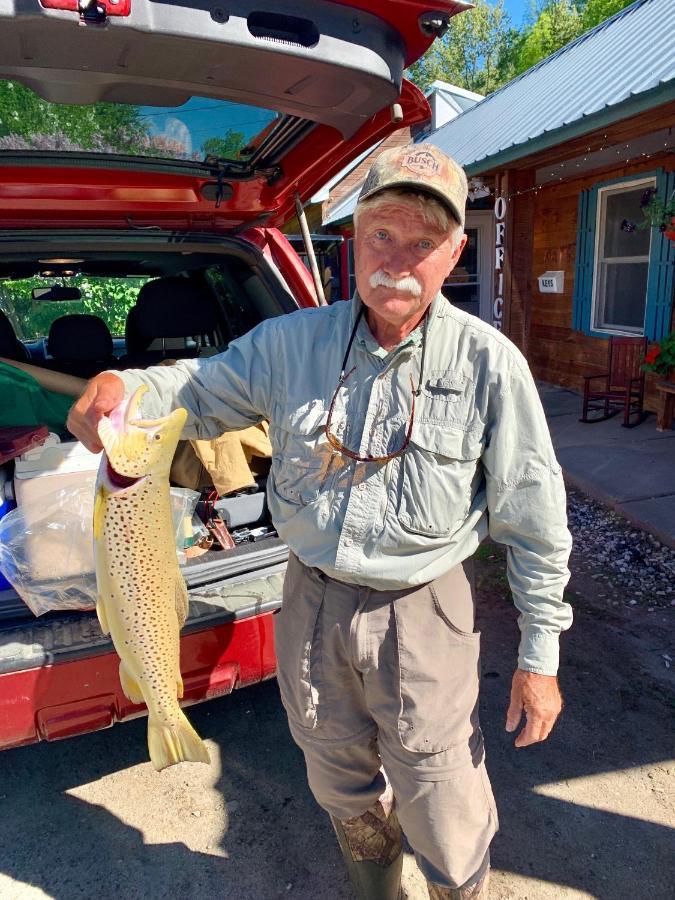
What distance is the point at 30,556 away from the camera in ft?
7.22

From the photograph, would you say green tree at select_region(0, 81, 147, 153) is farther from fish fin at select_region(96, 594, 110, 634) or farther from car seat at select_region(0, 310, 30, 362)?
car seat at select_region(0, 310, 30, 362)

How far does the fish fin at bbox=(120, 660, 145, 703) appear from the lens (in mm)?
1884

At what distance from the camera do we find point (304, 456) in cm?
174

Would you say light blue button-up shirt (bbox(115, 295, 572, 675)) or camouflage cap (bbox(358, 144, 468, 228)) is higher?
camouflage cap (bbox(358, 144, 468, 228))

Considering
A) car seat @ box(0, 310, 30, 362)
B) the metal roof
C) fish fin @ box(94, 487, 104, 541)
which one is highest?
the metal roof

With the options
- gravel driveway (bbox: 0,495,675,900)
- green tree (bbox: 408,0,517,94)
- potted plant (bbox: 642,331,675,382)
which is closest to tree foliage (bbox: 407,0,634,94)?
green tree (bbox: 408,0,517,94)

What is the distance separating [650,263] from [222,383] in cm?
693

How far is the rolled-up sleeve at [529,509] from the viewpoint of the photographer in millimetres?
1646

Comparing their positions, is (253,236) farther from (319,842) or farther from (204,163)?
(319,842)

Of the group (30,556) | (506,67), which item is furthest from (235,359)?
(506,67)

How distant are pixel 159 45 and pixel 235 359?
2.65ft

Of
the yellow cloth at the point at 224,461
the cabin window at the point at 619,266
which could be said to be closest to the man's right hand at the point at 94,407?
the yellow cloth at the point at 224,461

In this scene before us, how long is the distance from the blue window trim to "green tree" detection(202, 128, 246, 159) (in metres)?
5.77

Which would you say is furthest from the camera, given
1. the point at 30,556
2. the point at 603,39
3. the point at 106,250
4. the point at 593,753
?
the point at 603,39
